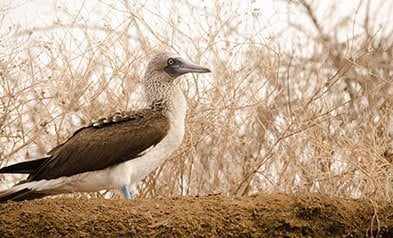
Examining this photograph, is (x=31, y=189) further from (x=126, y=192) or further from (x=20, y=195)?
(x=126, y=192)

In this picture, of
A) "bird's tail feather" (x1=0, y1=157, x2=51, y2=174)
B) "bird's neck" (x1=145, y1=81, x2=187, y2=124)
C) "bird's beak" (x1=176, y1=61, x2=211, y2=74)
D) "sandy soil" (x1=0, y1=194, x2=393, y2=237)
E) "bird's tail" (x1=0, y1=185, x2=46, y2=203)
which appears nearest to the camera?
"sandy soil" (x1=0, y1=194, x2=393, y2=237)

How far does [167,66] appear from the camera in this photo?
258 inches

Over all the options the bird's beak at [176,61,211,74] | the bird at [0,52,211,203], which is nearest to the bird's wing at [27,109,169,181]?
the bird at [0,52,211,203]

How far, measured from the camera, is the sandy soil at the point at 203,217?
16.5 ft

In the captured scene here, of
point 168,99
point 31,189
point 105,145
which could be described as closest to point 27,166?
point 31,189

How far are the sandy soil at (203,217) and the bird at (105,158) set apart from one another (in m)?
0.61

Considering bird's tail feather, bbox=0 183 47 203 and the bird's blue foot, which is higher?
the bird's blue foot

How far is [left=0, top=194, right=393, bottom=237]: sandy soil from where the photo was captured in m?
5.02

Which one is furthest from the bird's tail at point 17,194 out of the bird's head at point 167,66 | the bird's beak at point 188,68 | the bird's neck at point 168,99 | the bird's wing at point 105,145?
the bird's beak at point 188,68

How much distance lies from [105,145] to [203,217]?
1.08 meters

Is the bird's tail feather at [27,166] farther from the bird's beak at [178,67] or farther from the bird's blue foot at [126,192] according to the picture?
the bird's beak at [178,67]

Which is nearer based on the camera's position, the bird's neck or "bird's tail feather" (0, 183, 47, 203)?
"bird's tail feather" (0, 183, 47, 203)

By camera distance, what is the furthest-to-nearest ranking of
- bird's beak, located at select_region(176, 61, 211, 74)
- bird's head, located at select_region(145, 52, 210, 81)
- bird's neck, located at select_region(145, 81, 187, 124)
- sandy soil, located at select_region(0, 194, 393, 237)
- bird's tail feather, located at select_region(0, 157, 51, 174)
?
bird's head, located at select_region(145, 52, 210, 81), bird's beak, located at select_region(176, 61, 211, 74), bird's neck, located at select_region(145, 81, 187, 124), bird's tail feather, located at select_region(0, 157, 51, 174), sandy soil, located at select_region(0, 194, 393, 237)

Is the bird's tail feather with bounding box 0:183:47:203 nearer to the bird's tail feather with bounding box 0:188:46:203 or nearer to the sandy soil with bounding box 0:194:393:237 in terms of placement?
the bird's tail feather with bounding box 0:188:46:203
